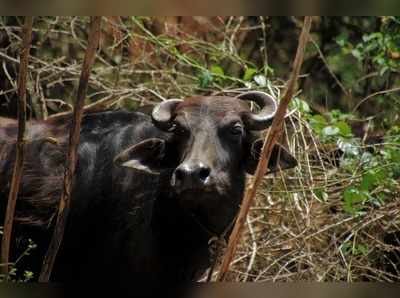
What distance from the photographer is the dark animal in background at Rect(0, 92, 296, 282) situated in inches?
177

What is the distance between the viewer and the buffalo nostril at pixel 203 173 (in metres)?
4.08

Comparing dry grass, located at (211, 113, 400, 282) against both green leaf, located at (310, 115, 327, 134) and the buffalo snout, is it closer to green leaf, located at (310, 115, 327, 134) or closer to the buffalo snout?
green leaf, located at (310, 115, 327, 134)

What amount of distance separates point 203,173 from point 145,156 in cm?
70

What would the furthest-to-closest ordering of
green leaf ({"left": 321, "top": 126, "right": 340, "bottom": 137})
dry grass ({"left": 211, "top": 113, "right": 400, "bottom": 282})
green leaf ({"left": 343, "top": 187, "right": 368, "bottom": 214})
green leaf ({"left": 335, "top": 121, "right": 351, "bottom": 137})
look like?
green leaf ({"left": 335, "top": 121, "right": 351, "bottom": 137}) < green leaf ({"left": 321, "top": 126, "right": 340, "bottom": 137}) < dry grass ({"left": 211, "top": 113, "right": 400, "bottom": 282}) < green leaf ({"left": 343, "top": 187, "right": 368, "bottom": 214})

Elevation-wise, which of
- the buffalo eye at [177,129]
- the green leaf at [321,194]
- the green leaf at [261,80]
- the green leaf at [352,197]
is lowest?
the green leaf at [321,194]

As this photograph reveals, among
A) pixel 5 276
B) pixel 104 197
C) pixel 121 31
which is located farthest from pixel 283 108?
pixel 121 31

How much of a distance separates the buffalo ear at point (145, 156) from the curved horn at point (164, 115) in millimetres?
86

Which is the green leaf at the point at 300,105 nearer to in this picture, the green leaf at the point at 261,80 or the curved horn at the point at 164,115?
the green leaf at the point at 261,80

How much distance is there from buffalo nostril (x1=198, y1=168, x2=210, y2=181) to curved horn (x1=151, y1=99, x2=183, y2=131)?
1.99 ft

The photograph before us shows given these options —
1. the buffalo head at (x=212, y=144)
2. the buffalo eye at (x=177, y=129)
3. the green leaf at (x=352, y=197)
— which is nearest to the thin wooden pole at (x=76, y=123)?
the buffalo head at (x=212, y=144)

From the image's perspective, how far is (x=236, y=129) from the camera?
455cm

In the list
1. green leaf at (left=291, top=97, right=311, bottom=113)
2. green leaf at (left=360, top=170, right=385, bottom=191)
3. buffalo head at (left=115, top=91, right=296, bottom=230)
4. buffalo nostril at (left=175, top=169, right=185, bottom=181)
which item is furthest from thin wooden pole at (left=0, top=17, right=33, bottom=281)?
green leaf at (left=291, top=97, right=311, bottom=113)

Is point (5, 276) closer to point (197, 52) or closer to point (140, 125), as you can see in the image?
point (140, 125)

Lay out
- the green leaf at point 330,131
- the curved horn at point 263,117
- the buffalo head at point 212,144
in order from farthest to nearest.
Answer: the green leaf at point 330,131 < the curved horn at point 263,117 < the buffalo head at point 212,144
